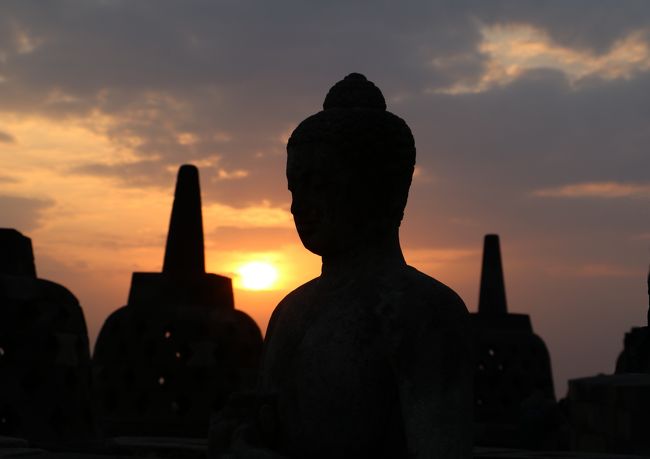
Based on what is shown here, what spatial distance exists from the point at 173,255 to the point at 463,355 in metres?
11.7

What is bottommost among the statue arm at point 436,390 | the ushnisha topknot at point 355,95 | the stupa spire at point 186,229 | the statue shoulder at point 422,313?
the statue arm at point 436,390

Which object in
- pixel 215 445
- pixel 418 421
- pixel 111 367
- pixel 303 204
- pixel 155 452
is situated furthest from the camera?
pixel 111 367

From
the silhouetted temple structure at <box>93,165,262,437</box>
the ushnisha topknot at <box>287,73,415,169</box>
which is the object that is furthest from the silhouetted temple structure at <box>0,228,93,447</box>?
the ushnisha topknot at <box>287,73,415,169</box>

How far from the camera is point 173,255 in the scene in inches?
569

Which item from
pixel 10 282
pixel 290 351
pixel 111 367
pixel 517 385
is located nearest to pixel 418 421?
pixel 290 351

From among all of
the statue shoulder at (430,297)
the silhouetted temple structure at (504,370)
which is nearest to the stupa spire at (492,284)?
the silhouetted temple structure at (504,370)

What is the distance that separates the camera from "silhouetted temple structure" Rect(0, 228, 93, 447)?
29.4 feet

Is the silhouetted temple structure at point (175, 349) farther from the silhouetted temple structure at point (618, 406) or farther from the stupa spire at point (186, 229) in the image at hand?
the silhouetted temple structure at point (618, 406)

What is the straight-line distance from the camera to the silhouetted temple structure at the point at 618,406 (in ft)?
29.5

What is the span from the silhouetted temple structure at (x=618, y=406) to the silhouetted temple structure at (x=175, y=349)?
5.00 meters

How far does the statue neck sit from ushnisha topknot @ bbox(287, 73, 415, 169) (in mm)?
260

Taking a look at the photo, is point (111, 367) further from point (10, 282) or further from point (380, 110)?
point (380, 110)

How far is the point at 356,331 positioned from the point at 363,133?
71cm

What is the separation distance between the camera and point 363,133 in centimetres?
336
